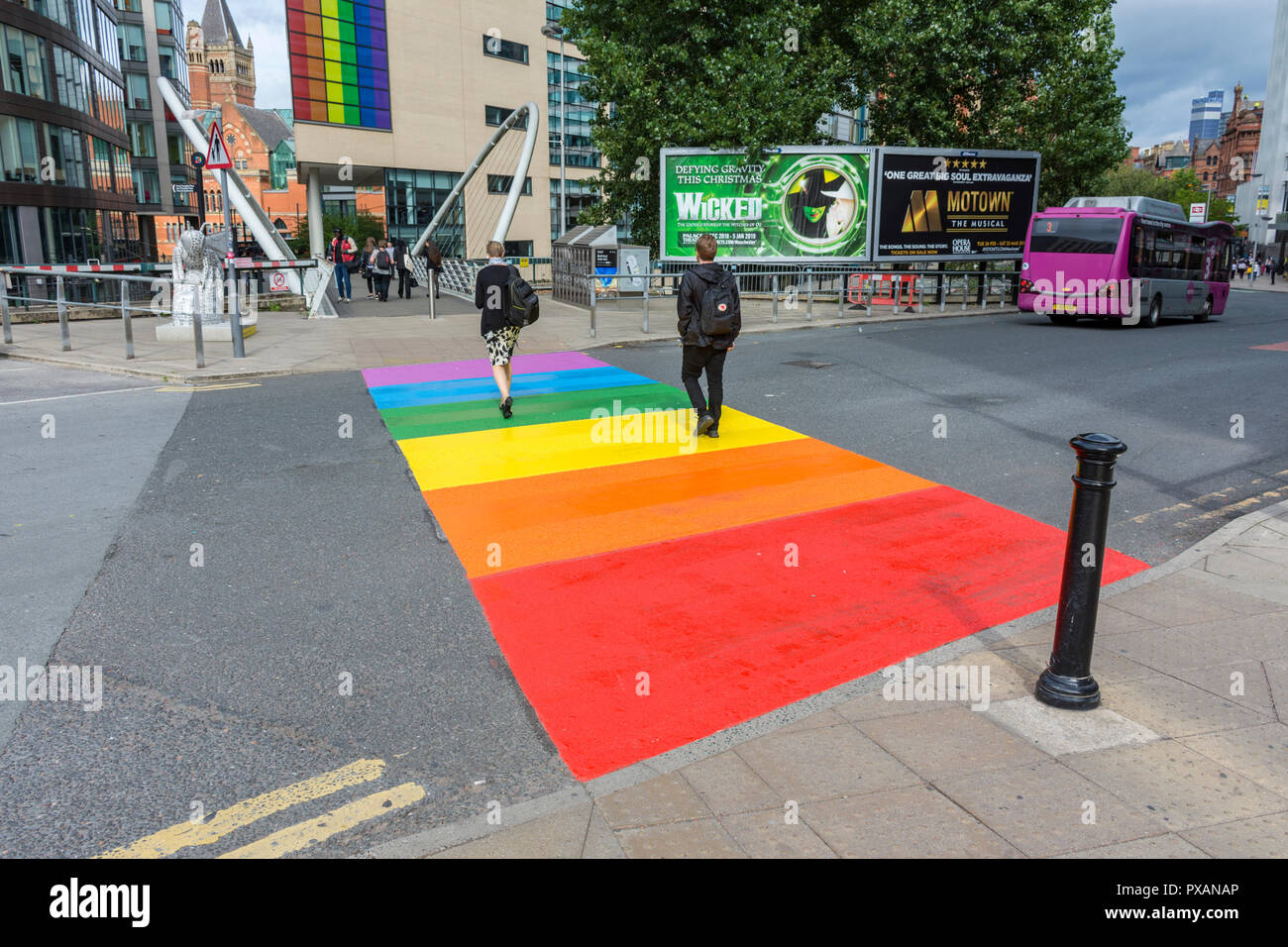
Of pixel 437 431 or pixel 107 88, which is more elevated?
pixel 107 88

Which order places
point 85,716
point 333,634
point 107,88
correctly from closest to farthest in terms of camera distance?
point 85,716 → point 333,634 → point 107,88

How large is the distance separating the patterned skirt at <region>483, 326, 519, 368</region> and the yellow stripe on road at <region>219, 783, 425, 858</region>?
24.0 feet

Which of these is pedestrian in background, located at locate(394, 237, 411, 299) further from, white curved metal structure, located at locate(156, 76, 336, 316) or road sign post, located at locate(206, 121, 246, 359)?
road sign post, located at locate(206, 121, 246, 359)

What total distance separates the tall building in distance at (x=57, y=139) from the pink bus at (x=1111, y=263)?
114 ft

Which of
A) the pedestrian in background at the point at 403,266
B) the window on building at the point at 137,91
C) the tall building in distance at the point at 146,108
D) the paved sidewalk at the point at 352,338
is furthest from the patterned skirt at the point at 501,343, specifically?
the window on building at the point at 137,91

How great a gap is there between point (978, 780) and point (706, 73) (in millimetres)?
26619

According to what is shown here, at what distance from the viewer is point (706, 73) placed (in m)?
27.0

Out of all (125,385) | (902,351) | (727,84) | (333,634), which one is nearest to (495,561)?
(333,634)

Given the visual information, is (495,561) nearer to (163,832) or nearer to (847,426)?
(163,832)

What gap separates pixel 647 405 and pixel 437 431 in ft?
8.50

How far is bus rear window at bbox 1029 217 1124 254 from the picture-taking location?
2167 cm

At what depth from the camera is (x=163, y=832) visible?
10.5 feet

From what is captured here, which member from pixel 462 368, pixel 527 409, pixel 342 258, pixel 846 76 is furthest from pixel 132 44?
pixel 527 409

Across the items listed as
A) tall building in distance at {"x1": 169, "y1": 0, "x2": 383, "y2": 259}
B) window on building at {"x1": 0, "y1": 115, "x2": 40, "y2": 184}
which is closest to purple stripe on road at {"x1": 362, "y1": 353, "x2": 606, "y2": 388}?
window on building at {"x1": 0, "y1": 115, "x2": 40, "y2": 184}
